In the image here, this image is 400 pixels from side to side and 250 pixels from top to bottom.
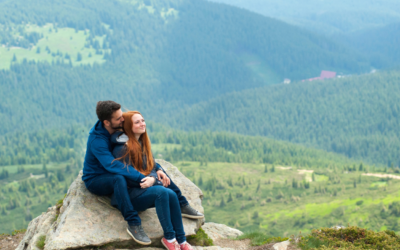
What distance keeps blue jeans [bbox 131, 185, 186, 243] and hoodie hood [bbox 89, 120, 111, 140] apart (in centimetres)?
230

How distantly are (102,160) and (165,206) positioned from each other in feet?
8.12

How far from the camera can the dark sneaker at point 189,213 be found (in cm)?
1534

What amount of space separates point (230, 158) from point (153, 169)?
6959 inches

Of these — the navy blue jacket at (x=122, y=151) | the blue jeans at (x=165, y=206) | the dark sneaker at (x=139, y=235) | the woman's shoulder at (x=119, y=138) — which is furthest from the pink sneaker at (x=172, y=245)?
the woman's shoulder at (x=119, y=138)

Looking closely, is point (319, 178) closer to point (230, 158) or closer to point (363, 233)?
point (230, 158)

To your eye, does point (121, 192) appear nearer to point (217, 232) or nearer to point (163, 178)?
point (163, 178)

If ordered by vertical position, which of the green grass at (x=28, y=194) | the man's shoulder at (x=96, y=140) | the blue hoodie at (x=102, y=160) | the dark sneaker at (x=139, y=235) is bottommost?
the green grass at (x=28, y=194)

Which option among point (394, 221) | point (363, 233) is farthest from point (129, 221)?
point (394, 221)

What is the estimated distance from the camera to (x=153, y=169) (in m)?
14.6

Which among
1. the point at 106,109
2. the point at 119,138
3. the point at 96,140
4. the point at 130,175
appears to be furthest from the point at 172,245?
the point at 106,109

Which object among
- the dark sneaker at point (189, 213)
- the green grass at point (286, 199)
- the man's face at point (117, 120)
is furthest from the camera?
the green grass at point (286, 199)

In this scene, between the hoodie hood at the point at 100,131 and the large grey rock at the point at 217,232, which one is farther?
the large grey rock at the point at 217,232

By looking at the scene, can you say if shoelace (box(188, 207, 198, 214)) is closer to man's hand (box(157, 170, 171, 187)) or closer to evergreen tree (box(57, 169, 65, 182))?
man's hand (box(157, 170, 171, 187))

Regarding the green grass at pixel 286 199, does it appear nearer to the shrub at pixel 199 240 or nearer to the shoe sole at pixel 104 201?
the shrub at pixel 199 240
